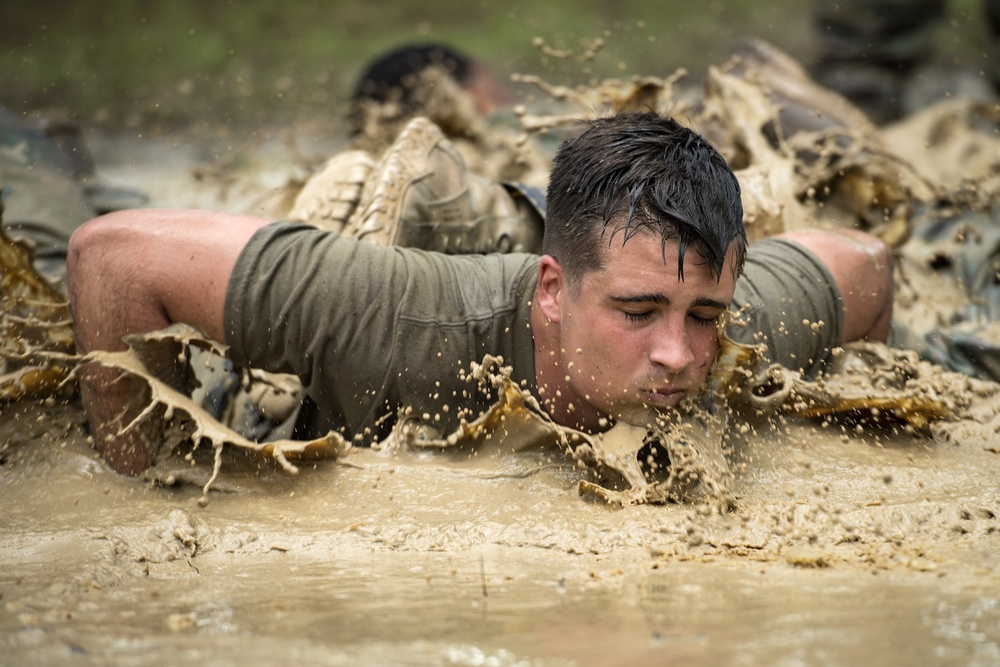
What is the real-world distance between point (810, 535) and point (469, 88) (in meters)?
3.91

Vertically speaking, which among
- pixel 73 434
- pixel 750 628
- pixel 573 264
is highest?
pixel 573 264

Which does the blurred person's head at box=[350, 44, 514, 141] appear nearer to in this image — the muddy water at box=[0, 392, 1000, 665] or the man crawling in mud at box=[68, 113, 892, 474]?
the man crawling in mud at box=[68, 113, 892, 474]

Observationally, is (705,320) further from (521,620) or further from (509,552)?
(521,620)

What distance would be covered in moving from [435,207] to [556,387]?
91 centimetres

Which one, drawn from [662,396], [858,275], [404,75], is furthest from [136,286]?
[404,75]

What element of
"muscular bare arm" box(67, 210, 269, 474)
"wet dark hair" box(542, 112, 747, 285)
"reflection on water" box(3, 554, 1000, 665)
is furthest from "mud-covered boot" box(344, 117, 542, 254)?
"reflection on water" box(3, 554, 1000, 665)

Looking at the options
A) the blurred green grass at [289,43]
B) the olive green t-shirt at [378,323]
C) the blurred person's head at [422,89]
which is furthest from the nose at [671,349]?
the blurred green grass at [289,43]

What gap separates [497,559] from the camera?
2.16m

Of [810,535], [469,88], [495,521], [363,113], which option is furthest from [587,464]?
[469,88]

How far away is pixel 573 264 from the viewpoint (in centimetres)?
262

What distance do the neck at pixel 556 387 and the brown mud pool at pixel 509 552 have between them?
14 cm

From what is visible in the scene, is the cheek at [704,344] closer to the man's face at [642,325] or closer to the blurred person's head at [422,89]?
the man's face at [642,325]

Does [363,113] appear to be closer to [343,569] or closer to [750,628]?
[343,569]

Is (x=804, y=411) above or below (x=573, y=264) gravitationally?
below
